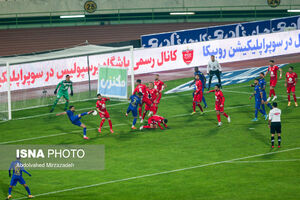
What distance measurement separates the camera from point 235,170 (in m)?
20.0

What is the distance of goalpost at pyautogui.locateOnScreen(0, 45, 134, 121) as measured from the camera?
100ft

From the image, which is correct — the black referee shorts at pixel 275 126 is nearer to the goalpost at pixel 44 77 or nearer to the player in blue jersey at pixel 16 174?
the player in blue jersey at pixel 16 174

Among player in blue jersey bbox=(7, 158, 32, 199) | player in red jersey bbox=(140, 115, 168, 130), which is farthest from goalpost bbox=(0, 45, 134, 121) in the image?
player in blue jersey bbox=(7, 158, 32, 199)

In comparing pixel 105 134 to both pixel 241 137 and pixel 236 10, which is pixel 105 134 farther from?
pixel 236 10

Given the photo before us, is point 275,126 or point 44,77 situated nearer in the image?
point 275,126

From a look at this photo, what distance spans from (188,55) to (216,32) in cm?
690

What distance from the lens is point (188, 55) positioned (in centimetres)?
3922

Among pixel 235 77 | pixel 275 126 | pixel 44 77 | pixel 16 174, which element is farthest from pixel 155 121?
pixel 235 77

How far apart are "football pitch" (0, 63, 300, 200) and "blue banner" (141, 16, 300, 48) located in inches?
493

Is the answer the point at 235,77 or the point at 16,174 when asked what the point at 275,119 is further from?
the point at 235,77

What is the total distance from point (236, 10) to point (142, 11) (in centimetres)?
956

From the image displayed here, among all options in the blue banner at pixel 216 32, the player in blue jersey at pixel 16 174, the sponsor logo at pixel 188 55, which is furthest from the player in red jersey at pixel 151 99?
the blue banner at pixel 216 32

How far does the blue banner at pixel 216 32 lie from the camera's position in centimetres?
4250

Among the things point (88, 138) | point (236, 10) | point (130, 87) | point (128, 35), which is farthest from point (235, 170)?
point (236, 10)
